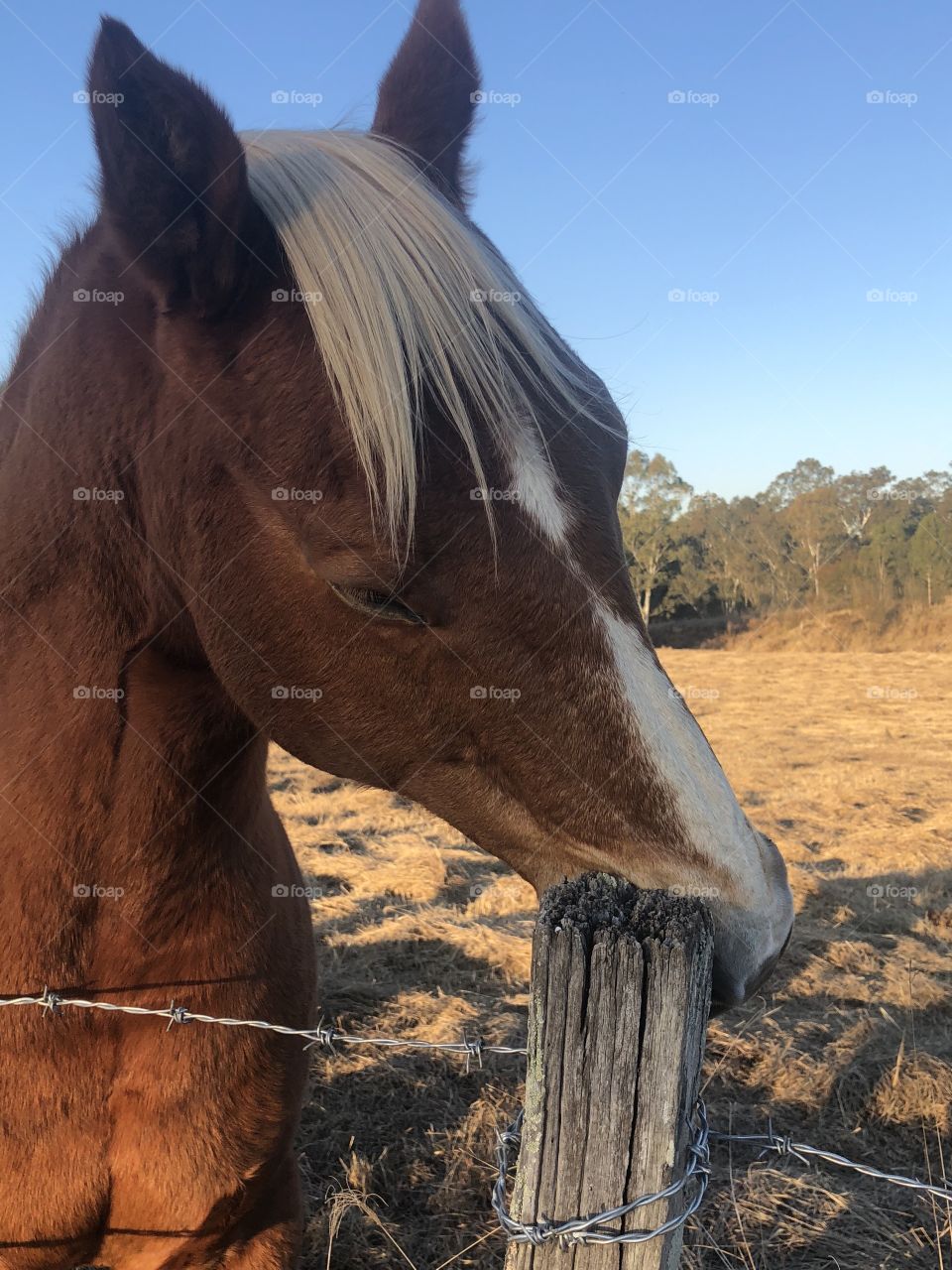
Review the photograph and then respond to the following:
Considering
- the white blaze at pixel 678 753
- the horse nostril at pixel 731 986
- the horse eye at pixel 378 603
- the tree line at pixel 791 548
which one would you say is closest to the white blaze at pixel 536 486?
the white blaze at pixel 678 753

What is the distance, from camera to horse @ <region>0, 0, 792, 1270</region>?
4.87 ft

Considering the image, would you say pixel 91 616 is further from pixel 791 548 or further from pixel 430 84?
pixel 791 548

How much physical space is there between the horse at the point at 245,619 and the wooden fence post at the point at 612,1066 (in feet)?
0.73

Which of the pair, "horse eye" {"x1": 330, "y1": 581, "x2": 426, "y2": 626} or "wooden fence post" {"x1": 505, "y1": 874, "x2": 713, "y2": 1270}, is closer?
"wooden fence post" {"x1": 505, "y1": 874, "x2": 713, "y2": 1270}

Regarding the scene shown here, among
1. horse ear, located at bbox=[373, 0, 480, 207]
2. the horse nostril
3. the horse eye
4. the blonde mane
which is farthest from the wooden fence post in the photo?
horse ear, located at bbox=[373, 0, 480, 207]

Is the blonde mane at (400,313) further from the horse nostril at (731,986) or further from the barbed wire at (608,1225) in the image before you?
the barbed wire at (608,1225)

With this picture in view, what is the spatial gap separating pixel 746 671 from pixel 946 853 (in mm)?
18029

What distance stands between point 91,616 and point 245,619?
0.34 m

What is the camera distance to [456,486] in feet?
4.94

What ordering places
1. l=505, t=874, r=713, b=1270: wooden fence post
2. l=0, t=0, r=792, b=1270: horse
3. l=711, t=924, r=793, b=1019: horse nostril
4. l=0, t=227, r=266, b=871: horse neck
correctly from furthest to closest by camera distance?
l=0, t=227, r=266, b=871: horse neck
l=0, t=0, r=792, b=1270: horse
l=711, t=924, r=793, b=1019: horse nostril
l=505, t=874, r=713, b=1270: wooden fence post

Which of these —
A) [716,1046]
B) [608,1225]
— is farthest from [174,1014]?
[716,1046]

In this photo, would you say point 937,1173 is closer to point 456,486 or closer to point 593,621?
point 593,621

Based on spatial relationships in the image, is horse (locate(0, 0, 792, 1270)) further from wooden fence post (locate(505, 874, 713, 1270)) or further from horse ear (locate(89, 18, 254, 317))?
wooden fence post (locate(505, 874, 713, 1270))

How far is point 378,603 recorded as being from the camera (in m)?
1.52
